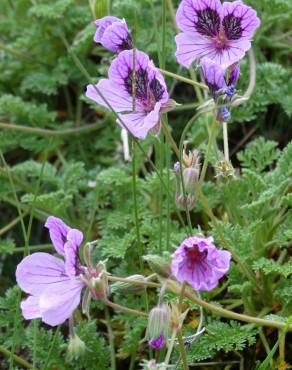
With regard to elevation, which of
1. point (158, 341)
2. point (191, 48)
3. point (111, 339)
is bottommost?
point (111, 339)

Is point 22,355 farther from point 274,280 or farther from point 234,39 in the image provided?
point 234,39

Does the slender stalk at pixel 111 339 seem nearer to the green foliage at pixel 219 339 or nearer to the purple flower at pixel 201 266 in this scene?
the green foliage at pixel 219 339

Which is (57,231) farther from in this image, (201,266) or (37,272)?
(201,266)

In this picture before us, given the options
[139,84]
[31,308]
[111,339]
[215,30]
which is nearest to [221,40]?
[215,30]

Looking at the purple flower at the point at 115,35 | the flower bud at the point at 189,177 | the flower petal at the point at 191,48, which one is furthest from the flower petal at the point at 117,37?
the flower bud at the point at 189,177

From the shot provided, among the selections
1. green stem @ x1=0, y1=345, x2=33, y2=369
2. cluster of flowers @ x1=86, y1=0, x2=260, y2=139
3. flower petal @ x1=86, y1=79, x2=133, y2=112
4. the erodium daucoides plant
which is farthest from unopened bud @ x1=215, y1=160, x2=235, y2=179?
green stem @ x1=0, y1=345, x2=33, y2=369

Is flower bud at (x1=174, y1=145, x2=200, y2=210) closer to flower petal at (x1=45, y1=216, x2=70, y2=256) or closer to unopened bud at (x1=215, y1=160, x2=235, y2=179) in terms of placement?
unopened bud at (x1=215, y1=160, x2=235, y2=179)

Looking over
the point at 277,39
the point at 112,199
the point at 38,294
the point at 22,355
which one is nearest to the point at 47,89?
the point at 112,199
